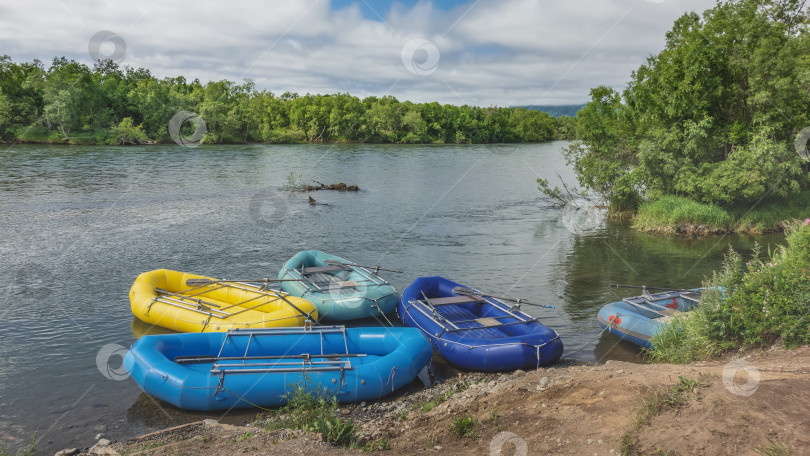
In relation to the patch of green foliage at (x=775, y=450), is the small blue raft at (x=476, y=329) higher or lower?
lower

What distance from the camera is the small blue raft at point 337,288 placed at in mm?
13906

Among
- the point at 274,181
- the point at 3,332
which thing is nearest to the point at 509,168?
the point at 274,181

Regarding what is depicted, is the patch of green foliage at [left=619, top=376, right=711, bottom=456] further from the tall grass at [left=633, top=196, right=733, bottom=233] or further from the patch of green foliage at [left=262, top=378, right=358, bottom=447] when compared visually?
the tall grass at [left=633, top=196, right=733, bottom=233]

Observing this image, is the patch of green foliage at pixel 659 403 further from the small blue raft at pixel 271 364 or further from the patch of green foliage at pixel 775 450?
the small blue raft at pixel 271 364

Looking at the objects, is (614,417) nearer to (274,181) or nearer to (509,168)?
(274,181)

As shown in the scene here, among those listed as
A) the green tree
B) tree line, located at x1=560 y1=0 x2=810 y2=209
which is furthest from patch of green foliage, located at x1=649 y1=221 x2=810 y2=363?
the green tree

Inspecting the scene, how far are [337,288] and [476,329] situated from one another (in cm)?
432

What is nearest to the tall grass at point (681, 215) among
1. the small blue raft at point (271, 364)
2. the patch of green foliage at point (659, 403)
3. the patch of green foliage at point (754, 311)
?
the patch of green foliage at point (754, 311)

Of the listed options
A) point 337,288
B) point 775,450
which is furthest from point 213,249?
point 775,450

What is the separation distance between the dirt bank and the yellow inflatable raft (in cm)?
368

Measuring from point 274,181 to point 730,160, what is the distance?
95.2 ft

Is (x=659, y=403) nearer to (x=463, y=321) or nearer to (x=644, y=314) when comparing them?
(x=463, y=321)

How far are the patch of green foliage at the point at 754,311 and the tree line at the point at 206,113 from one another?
1939 inches

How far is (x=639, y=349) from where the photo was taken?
40.6ft
